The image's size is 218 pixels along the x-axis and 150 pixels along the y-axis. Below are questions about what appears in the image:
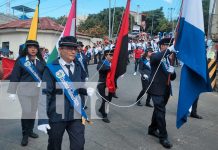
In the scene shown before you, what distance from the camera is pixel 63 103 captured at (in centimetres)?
434

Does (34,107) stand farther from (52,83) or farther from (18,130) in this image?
(52,83)

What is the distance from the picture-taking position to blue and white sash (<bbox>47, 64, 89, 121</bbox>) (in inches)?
171

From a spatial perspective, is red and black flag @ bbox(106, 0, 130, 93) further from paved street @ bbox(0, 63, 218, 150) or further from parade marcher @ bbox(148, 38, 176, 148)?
paved street @ bbox(0, 63, 218, 150)

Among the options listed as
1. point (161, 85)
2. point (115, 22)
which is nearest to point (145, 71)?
point (161, 85)

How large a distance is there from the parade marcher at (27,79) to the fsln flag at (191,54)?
2629 mm

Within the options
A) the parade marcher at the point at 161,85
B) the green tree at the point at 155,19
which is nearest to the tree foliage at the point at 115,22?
the green tree at the point at 155,19

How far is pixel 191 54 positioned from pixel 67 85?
2.19 meters

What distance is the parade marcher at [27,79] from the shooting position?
6191mm

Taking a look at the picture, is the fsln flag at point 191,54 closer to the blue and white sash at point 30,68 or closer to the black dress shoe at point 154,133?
the black dress shoe at point 154,133

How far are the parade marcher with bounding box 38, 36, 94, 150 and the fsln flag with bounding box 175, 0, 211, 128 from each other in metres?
1.92

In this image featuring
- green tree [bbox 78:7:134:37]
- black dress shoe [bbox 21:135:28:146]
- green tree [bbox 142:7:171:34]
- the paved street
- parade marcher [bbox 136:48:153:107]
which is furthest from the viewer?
green tree [bbox 142:7:171:34]

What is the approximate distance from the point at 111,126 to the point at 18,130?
204cm

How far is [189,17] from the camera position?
5.55 meters

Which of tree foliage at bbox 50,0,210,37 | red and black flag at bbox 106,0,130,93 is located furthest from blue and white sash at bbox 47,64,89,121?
tree foliage at bbox 50,0,210,37
